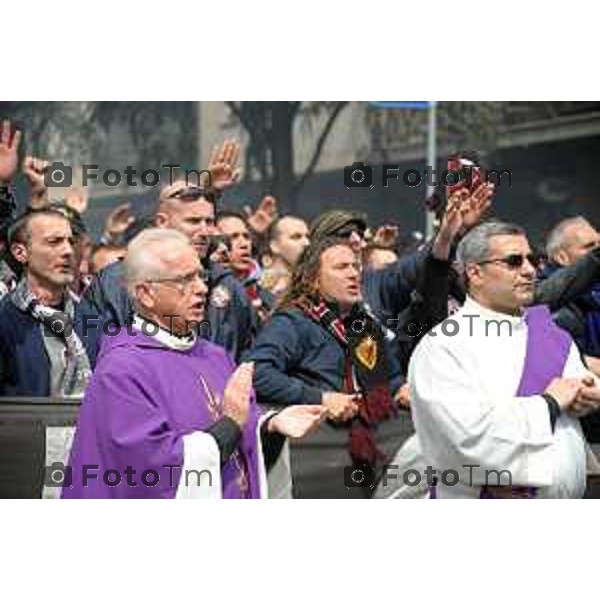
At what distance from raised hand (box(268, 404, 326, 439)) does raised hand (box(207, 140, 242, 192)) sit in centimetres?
105

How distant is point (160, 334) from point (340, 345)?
33.8 inches

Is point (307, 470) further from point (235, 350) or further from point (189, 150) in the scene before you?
point (189, 150)

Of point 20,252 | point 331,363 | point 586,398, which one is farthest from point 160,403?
point 586,398

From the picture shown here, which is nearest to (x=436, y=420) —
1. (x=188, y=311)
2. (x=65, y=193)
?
(x=188, y=311)

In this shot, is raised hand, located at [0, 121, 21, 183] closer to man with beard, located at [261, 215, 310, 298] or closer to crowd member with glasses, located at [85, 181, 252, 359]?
crowd member with glasses, located at [85, 181, 252, 359]

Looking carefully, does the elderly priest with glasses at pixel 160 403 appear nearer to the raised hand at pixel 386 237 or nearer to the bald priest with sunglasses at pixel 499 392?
the bald priest with sunglasses at pixel 499 392

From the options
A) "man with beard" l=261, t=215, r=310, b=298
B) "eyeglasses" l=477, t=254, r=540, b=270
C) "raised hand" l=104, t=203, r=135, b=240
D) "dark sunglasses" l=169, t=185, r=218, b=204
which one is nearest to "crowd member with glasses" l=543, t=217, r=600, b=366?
"eyeglasses" l=477, t=254, r=540, b=270

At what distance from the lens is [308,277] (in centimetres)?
491

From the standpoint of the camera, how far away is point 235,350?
484 cm

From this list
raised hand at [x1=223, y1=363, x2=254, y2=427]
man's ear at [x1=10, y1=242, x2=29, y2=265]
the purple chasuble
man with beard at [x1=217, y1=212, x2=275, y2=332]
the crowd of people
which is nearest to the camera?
the purple chasuble

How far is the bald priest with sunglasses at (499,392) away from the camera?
4.67m

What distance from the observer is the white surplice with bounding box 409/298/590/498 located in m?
4.68

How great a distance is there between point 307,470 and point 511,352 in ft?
2.84

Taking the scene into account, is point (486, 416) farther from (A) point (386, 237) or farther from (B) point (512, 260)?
(A) point (386, 237)
